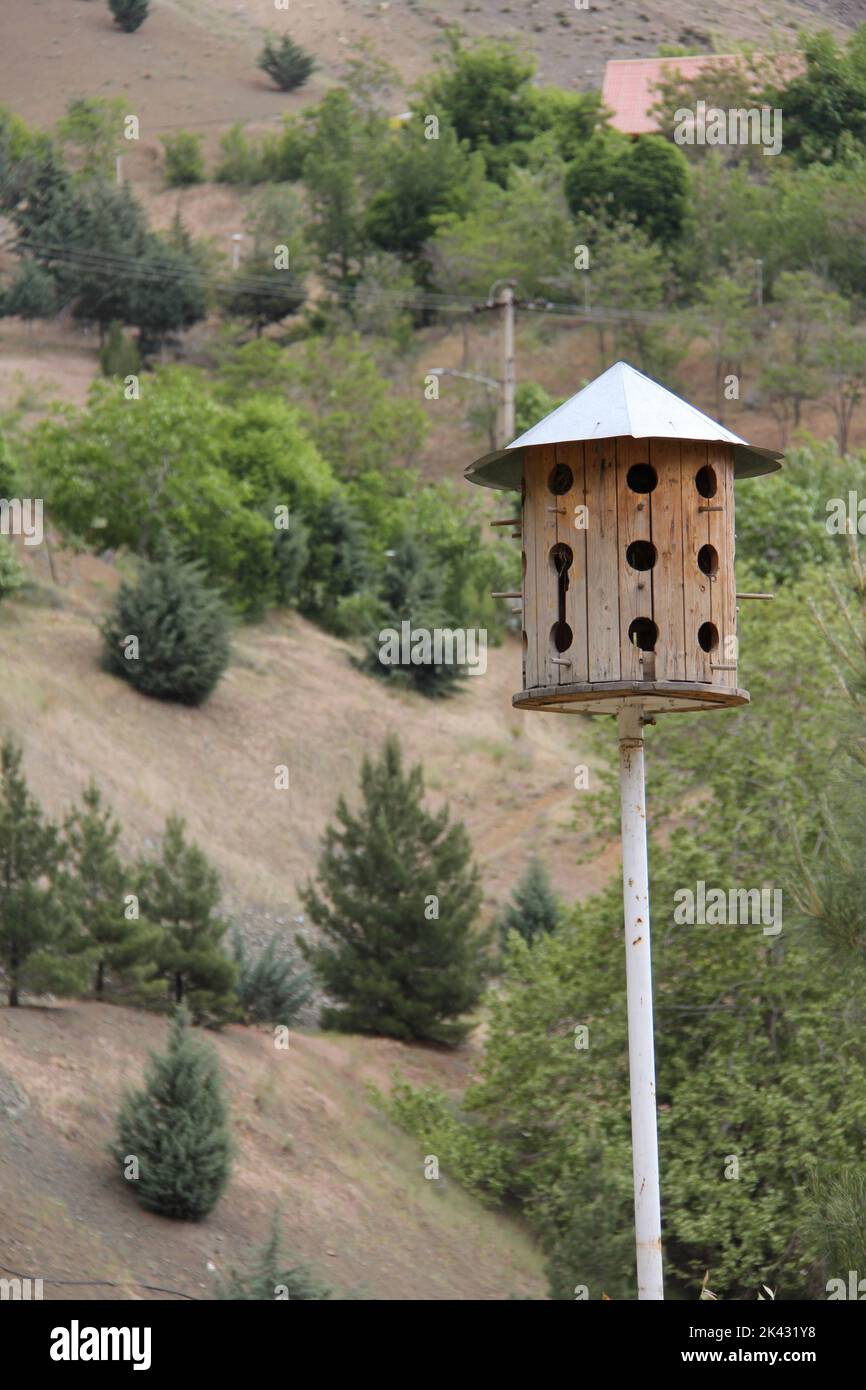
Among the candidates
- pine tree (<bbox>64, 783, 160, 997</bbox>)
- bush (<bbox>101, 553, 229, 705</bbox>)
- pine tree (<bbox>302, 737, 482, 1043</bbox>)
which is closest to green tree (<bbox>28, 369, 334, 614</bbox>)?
bush (<bbox>101, 553, 229, 705</bbox>)

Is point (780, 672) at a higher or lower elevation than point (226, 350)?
lower

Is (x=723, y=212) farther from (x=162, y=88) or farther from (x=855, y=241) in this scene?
(x=162, y=88)

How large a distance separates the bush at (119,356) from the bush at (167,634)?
27.5m

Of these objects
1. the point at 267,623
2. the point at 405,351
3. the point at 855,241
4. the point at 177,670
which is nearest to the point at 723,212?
the point at 855,241

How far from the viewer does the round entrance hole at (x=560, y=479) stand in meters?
9.49

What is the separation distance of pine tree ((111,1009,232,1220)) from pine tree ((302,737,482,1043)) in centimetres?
674

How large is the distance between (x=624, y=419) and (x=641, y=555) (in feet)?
2.27

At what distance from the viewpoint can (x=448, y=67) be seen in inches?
3912

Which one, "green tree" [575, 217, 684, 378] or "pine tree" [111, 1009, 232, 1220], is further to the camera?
"green tree" [575, 217, 684, 378]

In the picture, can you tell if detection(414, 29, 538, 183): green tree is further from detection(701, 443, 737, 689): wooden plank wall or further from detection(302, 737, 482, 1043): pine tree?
detection(701, 443, 737, 689): wooden plank wall

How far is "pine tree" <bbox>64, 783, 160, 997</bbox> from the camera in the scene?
22.9 m

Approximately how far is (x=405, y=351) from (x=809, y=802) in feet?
179

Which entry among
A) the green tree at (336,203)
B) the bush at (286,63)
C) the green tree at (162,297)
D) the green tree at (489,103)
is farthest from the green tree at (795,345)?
the bush at (286,63)

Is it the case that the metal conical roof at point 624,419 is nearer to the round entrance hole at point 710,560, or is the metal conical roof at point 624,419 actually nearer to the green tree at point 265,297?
the round entrance hole at point 710,560
